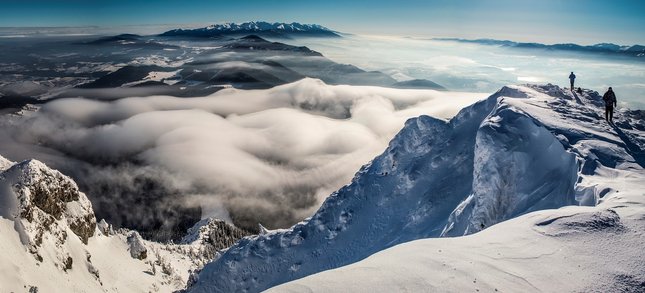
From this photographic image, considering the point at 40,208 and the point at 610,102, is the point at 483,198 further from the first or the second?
the point at 40,208

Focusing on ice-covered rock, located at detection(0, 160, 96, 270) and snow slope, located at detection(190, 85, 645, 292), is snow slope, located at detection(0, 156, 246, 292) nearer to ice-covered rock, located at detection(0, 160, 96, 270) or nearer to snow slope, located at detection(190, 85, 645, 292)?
ice-covered rock, located at detection(0, 160, 96, 270)

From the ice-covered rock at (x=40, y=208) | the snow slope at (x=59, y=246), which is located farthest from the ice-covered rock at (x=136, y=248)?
the ice-covered rock at (x=40, y=208)

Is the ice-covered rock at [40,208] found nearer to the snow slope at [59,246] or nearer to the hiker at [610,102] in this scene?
the snow slope at [59,246]

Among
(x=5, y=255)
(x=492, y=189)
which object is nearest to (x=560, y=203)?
(x=492, y=189)

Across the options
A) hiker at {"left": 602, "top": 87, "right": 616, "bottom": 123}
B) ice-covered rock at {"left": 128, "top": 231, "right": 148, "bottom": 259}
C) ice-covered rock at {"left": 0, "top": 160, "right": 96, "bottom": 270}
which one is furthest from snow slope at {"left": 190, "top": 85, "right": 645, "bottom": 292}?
ice-covered rock at {"left": 128, "top": 231, "right": 148, "bottom": 259}

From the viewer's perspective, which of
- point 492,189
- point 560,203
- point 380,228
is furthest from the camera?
point 380,228

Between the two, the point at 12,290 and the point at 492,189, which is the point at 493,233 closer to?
the point at 492,189
